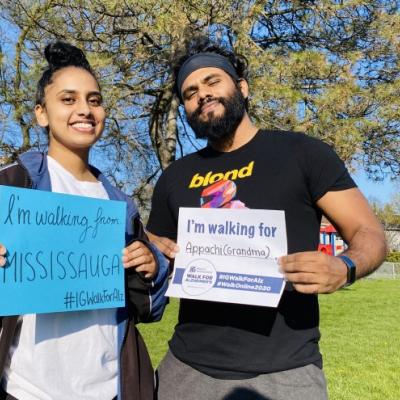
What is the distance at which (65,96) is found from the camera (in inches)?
90.3

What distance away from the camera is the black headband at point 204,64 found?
2883 mm

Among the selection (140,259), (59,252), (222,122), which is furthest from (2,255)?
(222,122)

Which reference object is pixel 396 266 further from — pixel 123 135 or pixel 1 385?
pixel 1 385

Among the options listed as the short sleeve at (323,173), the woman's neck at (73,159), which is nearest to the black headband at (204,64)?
the short sleeve at (323,173)

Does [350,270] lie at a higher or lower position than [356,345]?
higher

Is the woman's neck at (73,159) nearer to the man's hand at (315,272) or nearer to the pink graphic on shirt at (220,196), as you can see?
the pink graphic on shirt at (220,196)

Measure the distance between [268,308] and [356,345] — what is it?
7.95 meters

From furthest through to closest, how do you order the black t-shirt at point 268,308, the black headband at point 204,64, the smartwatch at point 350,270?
the black headband at point 204,64, the black t-shirt at point 268,308, the smartwatch at point 350,270

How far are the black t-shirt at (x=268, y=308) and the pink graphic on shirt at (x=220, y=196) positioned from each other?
0.02 m

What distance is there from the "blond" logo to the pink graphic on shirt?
3cm

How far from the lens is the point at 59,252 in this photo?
203cm

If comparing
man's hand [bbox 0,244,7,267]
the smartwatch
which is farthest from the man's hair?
man's hand [bbox 0,244,7,267]

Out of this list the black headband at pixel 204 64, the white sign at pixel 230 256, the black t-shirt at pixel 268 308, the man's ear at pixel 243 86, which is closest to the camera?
the white sign at pixel 230 256

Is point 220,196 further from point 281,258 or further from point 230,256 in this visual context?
point 281,258
